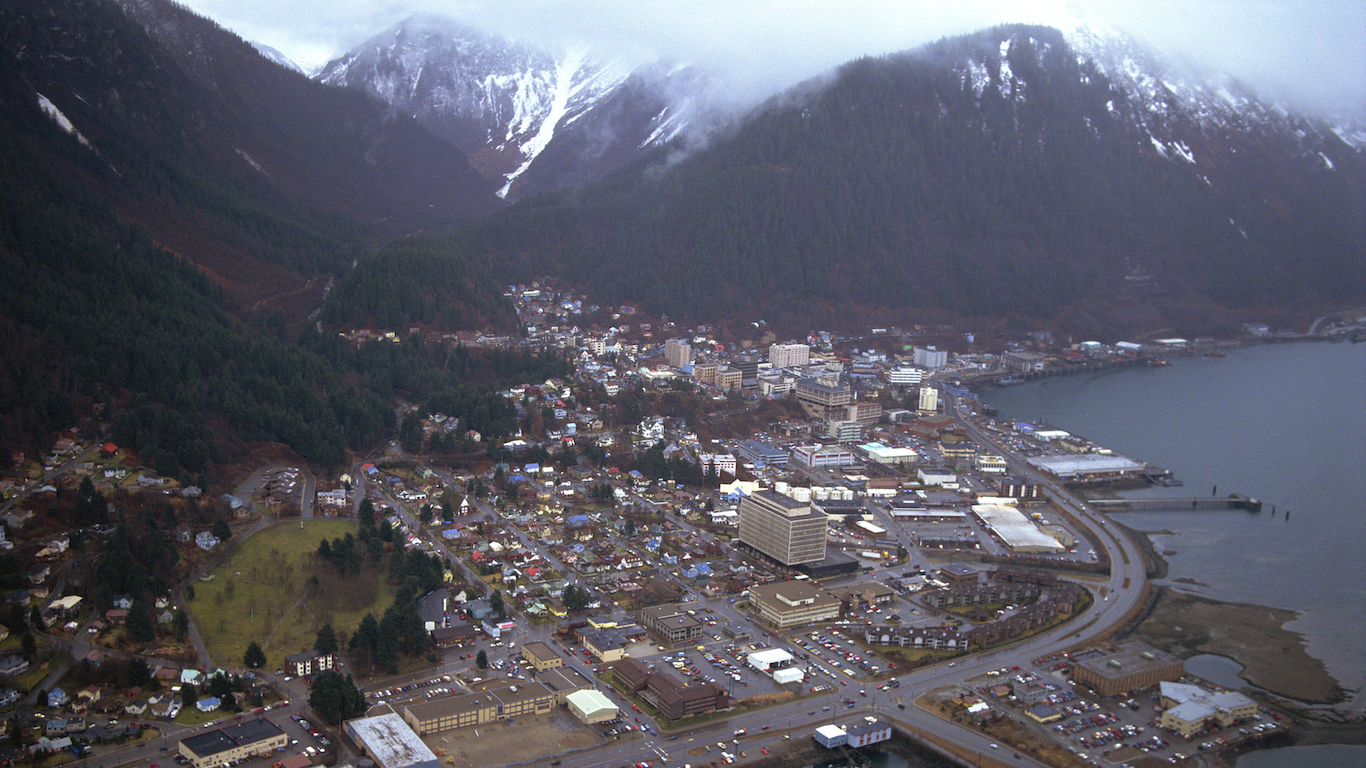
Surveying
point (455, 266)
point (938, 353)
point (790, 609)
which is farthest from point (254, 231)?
point (790, 609)

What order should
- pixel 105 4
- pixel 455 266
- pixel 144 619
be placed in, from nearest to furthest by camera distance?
pixel 144 619 < pixel 455 266 < pixel 105 4

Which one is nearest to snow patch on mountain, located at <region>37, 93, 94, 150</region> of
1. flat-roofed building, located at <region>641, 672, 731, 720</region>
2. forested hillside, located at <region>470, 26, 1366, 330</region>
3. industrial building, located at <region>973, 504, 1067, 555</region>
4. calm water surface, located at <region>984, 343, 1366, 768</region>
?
forested hillside, located at <region>470, 26, 1366, 330</region>

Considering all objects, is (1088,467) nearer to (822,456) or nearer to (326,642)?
(822,456)

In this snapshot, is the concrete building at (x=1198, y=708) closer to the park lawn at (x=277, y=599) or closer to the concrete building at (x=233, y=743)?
the concrete building at (x=233, y=743)

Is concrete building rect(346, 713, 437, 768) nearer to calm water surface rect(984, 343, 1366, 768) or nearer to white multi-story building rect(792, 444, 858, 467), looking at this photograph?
calm water surface rect(984, 343, 1366, 768)

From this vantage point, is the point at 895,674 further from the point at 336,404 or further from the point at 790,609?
the point at 336,404

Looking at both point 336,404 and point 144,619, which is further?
point 336,404
